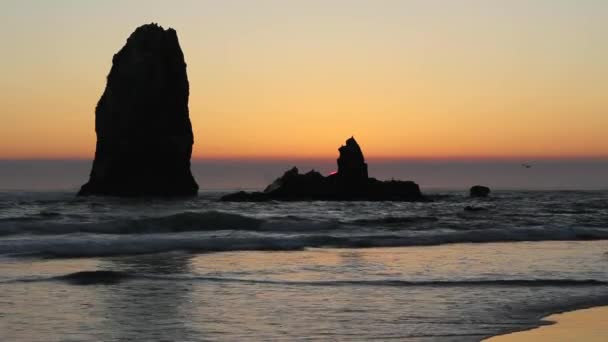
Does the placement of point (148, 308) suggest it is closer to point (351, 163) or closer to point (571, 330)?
point (571, 330)

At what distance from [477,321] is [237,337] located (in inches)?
144

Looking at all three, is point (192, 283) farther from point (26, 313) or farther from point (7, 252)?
point (7, 252)

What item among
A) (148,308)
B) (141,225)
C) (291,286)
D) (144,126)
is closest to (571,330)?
(291,286)

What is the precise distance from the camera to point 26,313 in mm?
12016

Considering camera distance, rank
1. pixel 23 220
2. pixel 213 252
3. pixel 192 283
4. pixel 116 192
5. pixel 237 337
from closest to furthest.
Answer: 1. pixel 237 337
2. pixel 192 283
3. pixel 213 252
4. pixel 23 220
5. pixel 116 192

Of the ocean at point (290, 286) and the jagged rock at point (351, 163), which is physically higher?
the jagged rock at point (351, 163)

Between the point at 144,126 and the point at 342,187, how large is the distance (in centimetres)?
2491

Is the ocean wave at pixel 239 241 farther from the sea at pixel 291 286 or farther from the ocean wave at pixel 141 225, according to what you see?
the ocean wave at pixel 141 225

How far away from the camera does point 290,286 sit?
612 inches

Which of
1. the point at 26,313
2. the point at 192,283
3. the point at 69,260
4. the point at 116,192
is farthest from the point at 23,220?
the point at 116,192

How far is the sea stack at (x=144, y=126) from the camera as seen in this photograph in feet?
279

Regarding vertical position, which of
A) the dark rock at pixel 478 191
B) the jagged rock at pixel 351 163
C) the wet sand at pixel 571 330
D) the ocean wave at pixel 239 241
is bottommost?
A: the wet sand at pixel 571 330

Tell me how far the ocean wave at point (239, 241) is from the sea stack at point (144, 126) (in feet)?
185

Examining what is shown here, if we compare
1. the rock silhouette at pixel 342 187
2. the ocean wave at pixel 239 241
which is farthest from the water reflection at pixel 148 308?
the rock silhouette at pixel 342 187
